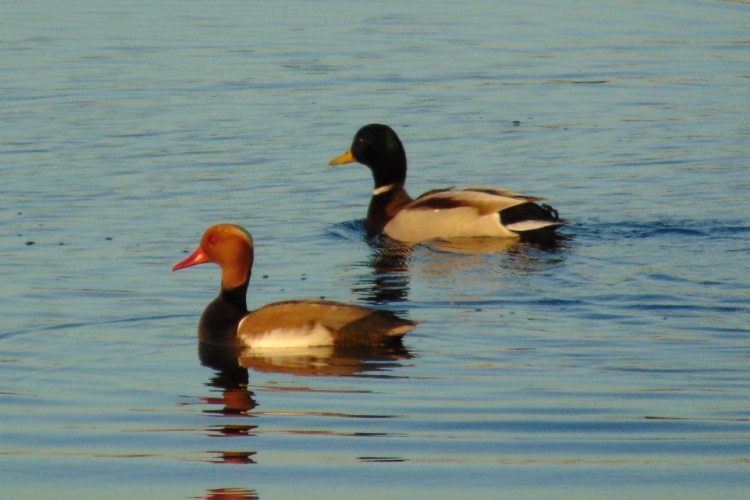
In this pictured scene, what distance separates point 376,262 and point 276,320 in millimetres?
3616

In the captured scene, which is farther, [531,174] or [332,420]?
[531,174]

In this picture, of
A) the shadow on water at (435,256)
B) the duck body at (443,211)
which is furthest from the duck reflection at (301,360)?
the duck body at (443,211)

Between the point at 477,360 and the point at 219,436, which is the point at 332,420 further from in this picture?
the point at 477,360

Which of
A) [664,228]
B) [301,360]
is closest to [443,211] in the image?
[664,228]

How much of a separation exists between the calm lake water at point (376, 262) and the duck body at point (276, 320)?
22 centimetres

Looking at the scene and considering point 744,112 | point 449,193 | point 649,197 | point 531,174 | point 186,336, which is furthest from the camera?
point 744,112

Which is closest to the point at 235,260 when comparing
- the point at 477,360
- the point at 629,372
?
the point at 477,360

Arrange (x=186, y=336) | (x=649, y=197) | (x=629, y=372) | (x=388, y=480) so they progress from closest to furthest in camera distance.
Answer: (x=388, y=480)
(x=629, y=372)
(x=186, y=336)
(x=649, y=197)

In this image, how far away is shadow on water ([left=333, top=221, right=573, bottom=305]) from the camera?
1296 centimetres

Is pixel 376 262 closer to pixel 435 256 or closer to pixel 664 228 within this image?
pixel 435 256

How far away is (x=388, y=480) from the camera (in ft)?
25.6

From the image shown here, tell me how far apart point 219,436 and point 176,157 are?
9.79m

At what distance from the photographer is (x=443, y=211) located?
15.2 meters

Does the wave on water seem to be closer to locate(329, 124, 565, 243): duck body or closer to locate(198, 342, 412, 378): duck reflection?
locate(329, 124, 565, 243): duck body
